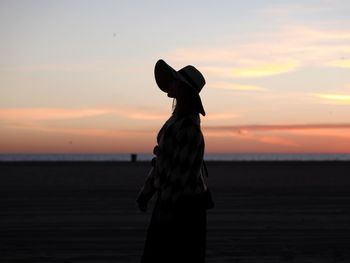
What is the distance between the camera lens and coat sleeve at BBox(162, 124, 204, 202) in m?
4.81

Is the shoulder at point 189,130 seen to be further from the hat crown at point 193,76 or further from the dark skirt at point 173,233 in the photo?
the dark skirt at point 173,233

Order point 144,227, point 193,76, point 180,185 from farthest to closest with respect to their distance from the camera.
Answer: point 144,227, point 193,76, point 180,185

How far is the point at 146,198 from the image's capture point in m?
4.93

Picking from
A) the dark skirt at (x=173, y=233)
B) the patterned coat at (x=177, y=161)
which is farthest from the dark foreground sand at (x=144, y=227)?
the patterned coat at (x=177, y=161)

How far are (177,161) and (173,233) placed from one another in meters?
0.48

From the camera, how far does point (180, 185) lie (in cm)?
481

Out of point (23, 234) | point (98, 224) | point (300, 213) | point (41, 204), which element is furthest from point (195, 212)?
point (41, 204)

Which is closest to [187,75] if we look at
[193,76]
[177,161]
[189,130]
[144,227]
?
[193,76]

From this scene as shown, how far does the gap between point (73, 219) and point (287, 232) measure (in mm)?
4049

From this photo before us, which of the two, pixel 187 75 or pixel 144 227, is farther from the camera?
pixel 144 227

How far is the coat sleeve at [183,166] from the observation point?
4.81 meters

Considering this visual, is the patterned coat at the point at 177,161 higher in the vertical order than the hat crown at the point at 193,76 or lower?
lower

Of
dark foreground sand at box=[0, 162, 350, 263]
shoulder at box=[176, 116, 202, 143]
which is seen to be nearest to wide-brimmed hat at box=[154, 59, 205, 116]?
shoulder at box=[176, 116, 202, 143]

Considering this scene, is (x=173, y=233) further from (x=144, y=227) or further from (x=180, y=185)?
(x=144, y=227)
